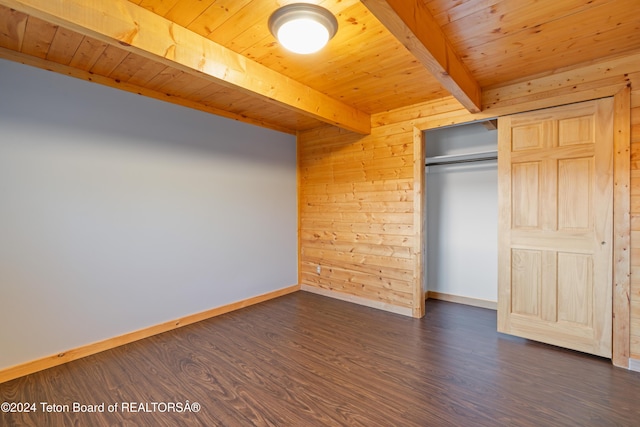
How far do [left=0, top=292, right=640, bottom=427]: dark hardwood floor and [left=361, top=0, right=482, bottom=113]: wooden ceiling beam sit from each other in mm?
2241

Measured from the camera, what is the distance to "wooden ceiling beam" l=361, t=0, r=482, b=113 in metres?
1.47

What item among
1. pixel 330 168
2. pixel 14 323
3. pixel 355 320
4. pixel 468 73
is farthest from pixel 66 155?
pixel 468 73

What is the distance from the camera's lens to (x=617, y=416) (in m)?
1.80

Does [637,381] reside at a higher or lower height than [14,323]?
lower

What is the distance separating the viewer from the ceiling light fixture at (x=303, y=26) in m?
1.75

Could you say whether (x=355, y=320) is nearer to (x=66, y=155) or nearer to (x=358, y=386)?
(x=358, y=386)

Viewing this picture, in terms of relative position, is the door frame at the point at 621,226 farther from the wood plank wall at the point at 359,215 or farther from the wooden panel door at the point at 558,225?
the wood plank wall at the point at 359,215

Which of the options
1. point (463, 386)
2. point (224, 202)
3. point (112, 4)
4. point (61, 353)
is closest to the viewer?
point (112, 4)

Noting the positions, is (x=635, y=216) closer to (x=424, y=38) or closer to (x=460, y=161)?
(x=460, y=161)

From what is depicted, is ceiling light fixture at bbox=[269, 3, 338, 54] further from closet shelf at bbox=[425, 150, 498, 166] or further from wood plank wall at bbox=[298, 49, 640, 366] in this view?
closet shelf at bbox=[425, 150, 498, 166]

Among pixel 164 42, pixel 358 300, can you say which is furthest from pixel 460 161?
pixel 164 42

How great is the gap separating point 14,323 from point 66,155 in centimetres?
139

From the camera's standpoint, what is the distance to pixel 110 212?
9.12ft

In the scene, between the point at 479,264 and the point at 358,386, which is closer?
the point at 358,386
